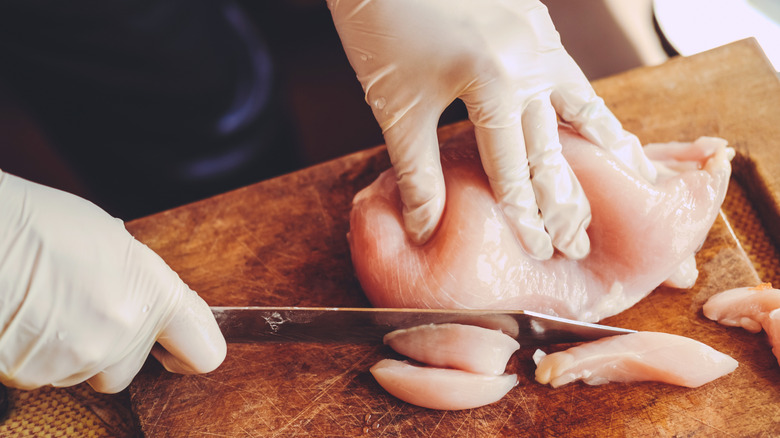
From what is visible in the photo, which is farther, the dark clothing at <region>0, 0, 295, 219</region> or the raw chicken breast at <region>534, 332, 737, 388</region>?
the dark clothing at <region>0, 0, 295, 219</region>

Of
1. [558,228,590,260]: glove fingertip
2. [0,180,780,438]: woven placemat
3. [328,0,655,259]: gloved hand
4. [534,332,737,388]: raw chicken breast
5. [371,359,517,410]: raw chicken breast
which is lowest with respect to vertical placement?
[534,332,737,388]: raw chicken breast

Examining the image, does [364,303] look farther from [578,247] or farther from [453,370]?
[578,247]

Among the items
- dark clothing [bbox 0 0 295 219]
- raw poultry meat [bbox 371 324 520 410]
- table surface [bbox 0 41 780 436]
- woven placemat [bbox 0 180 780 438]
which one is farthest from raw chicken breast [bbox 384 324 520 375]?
dark clothing [bbox 0 0 295 219]

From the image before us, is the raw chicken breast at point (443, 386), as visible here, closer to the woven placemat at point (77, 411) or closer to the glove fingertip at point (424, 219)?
the glove fingertip at point (424, 219)

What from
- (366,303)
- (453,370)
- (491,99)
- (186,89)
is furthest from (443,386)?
(186,89)

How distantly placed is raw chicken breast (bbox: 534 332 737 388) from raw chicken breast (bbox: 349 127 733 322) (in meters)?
0.19

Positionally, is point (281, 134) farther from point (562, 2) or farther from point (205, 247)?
point (562, 2)

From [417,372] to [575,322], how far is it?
0.53m

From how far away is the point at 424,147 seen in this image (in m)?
1.87

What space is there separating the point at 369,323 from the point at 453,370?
31 cm

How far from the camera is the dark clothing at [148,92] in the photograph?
2473 mm

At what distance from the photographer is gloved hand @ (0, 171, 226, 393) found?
1.52 meters

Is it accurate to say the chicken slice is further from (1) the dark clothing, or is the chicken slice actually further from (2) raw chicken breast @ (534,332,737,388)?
(1) the dark clothing

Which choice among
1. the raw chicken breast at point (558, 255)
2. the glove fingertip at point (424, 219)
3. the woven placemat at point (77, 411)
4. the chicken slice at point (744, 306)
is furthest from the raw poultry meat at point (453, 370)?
the woven placemat at point (77, 411)
